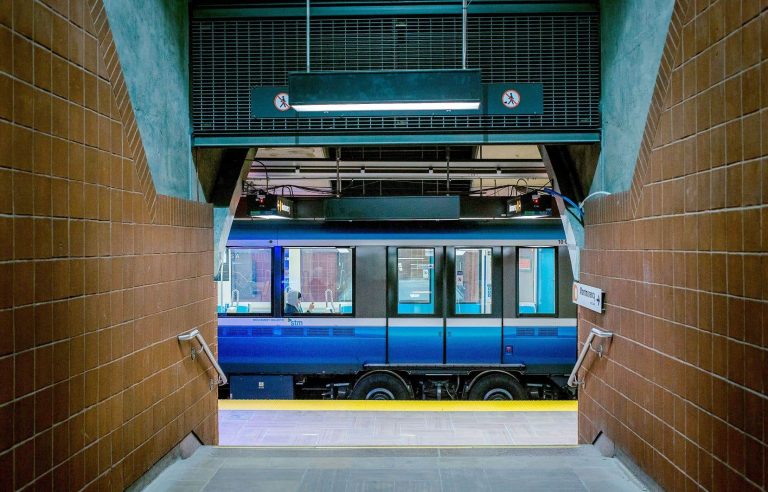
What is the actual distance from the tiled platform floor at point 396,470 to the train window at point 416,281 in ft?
11.6

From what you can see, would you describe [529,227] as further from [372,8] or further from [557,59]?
[372,8]

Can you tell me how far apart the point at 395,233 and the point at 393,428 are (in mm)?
2996

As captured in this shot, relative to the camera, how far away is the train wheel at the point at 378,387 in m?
7.47

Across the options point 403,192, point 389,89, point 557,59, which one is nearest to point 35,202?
point 389,89

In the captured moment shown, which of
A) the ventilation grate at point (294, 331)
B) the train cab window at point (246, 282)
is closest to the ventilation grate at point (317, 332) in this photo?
the ventilation grate at point (294, 331)

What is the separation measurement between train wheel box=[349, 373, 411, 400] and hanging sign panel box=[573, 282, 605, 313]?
348 cm

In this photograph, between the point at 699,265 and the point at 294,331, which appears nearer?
the point at 699,265

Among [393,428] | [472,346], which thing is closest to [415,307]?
[472,346]

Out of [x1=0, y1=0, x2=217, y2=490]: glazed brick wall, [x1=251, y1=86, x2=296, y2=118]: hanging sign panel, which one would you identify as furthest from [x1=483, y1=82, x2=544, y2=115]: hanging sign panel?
[x1=0, y1=0, x2=217, y2=490]: glazed brick wall

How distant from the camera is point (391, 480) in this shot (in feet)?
11.7

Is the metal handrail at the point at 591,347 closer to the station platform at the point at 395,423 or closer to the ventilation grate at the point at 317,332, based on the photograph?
the station platform at the point at 395,423

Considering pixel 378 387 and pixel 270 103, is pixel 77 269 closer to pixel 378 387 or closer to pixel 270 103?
pixel 270 103

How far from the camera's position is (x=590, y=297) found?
430cm

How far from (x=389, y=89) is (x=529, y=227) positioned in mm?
4607
